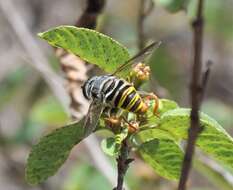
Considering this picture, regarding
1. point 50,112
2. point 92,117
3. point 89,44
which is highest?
point 89,44

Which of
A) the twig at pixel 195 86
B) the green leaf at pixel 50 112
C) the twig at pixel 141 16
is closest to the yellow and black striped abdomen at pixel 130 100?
the twig at pixel 195 86

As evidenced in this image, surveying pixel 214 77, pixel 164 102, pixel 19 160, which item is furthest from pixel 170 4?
pixel 214 77

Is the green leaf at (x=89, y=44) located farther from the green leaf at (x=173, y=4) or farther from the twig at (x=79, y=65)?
the green leaf at (x=173, y=4)

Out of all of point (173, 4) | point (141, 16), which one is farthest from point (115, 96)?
point (141, 16)

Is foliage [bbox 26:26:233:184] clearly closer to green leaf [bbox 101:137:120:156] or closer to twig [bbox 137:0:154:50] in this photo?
green leaf [bbox 101:137:120:156]

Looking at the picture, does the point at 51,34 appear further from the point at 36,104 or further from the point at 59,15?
the point at 59,15

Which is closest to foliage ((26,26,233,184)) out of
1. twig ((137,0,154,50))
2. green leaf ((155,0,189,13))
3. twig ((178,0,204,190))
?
twig ((178,0,204,190))

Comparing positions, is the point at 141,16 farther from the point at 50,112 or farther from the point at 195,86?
the point at 195,86
